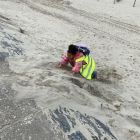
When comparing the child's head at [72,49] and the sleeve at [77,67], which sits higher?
the child's head at [72,49]

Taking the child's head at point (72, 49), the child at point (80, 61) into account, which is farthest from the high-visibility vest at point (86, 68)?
the child's head at point (72, 49)

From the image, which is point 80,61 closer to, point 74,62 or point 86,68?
point 86,68

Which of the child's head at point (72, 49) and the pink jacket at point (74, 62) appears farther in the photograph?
the child's head at point (72, 49)

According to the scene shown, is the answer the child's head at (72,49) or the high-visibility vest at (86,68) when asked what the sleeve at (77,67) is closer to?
the high-visibility vest at (86,68)

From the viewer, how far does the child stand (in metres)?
6.61

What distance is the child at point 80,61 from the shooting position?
6608 millimetres

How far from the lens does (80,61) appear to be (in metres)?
6.59

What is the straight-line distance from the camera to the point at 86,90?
6.08 m

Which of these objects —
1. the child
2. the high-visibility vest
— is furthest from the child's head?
the high-visibility vest

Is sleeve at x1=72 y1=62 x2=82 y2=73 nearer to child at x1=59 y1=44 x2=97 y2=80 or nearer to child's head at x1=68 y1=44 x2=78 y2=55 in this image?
child at x1=59 y1=44 x2=97 y2=80

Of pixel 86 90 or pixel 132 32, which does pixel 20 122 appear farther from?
pixel 132 32

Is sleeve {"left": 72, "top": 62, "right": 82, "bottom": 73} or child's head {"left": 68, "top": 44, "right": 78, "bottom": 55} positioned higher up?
child's head {"left": 68, "top": 44, "right": 78, "bottom": 55}

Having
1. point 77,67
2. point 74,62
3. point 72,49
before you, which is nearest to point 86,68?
point 77,67

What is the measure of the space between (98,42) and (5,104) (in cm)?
518
